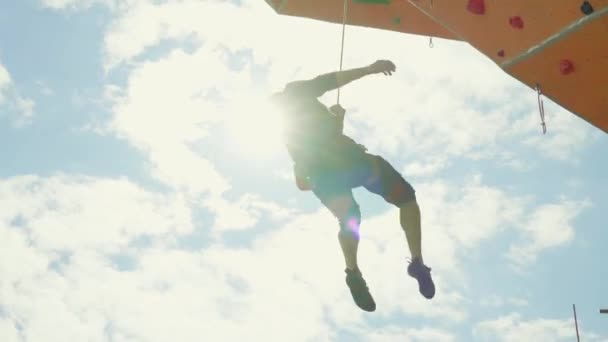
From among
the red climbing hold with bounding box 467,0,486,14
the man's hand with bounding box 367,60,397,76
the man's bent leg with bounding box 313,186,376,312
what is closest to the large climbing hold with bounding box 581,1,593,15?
the red climbing hold with bounding box 467,0,486,14

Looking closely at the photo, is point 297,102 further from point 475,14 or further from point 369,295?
point 475,14

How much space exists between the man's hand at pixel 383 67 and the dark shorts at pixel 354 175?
1.19 ft

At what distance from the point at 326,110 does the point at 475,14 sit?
4.42ft

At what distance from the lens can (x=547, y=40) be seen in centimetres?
→ 400

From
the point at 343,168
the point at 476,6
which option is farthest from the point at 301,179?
the point at 476,6

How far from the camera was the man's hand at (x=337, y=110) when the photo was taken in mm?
3414

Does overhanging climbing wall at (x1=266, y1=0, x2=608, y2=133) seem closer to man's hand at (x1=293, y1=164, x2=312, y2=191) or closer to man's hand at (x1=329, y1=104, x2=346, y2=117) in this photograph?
man's hand at (x1=329, y1=104, x2=346, y2=117)

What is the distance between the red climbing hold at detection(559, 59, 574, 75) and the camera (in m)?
4.09

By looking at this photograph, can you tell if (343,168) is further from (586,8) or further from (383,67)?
(586,8)

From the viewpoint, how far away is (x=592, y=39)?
388 cm

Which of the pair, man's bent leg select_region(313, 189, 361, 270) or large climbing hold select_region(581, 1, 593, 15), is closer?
man's bent leg select_region(313, 189, 361, 270)

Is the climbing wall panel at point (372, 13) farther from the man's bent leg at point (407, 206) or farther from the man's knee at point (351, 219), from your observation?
the man's knee at point (351, 219)

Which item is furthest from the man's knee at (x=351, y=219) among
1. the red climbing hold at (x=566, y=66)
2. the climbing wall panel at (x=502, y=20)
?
the red climbing hold at (x=566, y=66)

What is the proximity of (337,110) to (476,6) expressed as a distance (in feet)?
4.34
